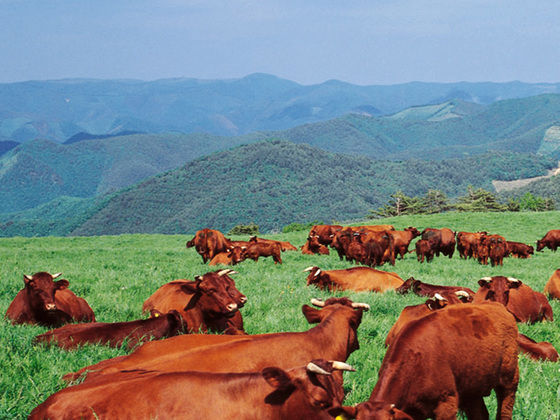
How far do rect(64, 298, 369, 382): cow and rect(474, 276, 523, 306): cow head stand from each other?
13.4 feet

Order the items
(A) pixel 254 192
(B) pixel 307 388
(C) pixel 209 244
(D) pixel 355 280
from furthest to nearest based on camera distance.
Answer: (A) pixel 254 192 → (C) pixel 209 244 → (D) pixel 355 280 → (B) pixel 307 388

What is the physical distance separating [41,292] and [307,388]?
18.6 feet

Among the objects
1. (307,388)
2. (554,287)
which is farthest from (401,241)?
(307,388)

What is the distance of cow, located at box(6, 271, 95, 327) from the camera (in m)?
7.91

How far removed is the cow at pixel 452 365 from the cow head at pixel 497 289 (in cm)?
343

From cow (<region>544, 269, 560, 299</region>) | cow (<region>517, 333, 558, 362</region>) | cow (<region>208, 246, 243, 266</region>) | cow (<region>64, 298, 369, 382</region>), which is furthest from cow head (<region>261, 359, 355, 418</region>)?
cow (<region>208, 246, 243, 266</region>)

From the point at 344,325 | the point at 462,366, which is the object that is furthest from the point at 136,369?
the point at 462,366

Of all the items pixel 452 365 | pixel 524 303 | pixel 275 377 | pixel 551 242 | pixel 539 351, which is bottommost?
pixel 551 242

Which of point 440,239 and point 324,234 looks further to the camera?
point 324,234

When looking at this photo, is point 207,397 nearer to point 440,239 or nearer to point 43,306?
point 43,306

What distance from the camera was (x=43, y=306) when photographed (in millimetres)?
7832

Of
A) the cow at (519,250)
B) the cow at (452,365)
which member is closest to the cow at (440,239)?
the cow at (519,250)

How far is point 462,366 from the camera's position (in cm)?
461

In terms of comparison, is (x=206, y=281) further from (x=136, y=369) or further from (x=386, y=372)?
(x=386, y=372)
